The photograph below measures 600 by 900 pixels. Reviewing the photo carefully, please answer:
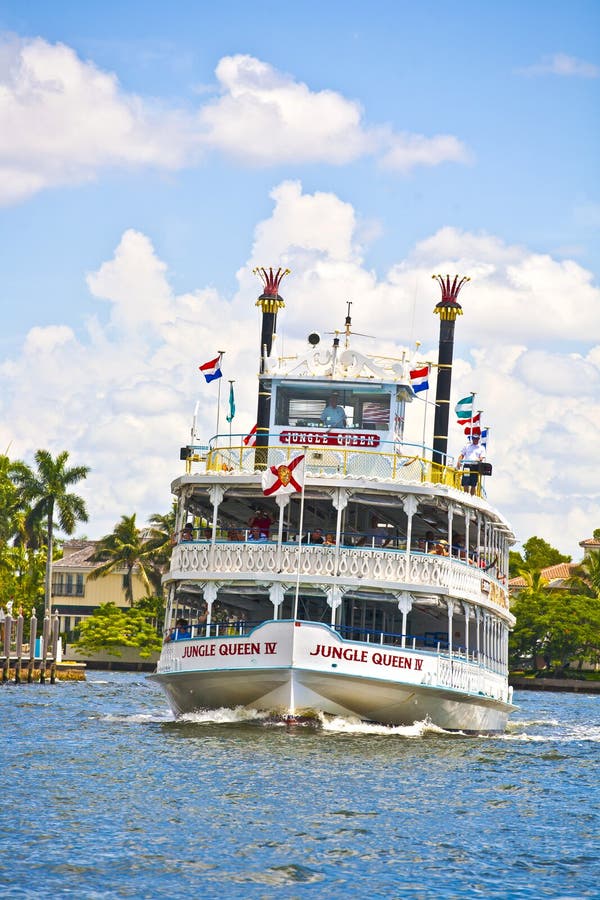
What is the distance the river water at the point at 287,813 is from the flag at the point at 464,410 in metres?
9.99

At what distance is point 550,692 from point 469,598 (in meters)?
59.4

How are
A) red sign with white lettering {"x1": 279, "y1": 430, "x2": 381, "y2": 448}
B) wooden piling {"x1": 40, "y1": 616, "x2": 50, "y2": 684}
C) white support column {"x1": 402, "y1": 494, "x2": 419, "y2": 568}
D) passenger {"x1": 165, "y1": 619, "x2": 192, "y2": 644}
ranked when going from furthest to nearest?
1. wooden piling {"x1": 40, "y1": 616, "x2": 50, "y2": 684}
2. red sign with white lettering {"x1": 279, "y1": 430, "x2": 381, "y2": 448}
3. passenger {"x1": 165, "y1": 619, "x2": 192, "y2": 644}
4. white support column {"x1": 402, "y1": 494, "x2": 419, "y2": 568}

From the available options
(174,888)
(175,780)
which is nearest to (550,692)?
(175,780)

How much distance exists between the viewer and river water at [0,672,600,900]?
17.9 m

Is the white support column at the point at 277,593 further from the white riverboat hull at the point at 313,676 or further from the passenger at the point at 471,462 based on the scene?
the passenger at the point at 471,462

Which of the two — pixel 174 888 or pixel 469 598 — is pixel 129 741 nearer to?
pixel 469 598

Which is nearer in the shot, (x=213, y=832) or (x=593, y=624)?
(x=213, y=832)

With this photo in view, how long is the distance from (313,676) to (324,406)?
318 inches

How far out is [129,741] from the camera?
31484 millimetres

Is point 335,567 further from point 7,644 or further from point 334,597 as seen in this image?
point 7,644

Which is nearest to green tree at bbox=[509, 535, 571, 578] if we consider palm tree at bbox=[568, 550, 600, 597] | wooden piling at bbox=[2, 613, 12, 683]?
palm tree at bbox=[568, 550, 600, 597]

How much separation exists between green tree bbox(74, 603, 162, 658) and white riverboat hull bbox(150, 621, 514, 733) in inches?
2251

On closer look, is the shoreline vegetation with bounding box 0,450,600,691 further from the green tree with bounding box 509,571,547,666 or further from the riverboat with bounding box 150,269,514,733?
→ the riverboat with bounding box 150,269,514,733

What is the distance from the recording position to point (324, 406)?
1473 inches
